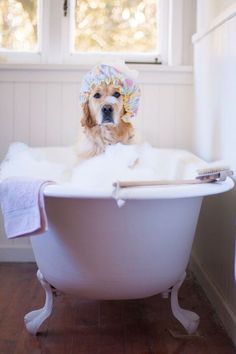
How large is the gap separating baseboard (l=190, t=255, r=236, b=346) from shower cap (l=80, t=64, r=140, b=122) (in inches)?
32.5

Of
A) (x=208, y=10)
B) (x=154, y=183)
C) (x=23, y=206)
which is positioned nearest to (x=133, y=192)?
(x=154, y=183)

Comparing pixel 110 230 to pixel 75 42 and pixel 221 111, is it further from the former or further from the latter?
pixel 75 42

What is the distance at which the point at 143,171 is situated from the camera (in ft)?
5.48

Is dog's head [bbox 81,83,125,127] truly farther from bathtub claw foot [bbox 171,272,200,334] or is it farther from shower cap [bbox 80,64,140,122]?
bathtub claw foot [bbox 171,272,200,334]

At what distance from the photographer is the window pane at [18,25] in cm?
240

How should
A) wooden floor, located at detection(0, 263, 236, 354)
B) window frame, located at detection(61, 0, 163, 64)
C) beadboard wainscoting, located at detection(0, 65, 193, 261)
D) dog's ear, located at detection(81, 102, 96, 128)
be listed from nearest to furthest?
wooden floor, located at detection(0, 263, 236, 354), dog's ear, located at detection(81, 102, 96, 128), beadboard wainscoting, located at detection(0, 65, 193, 261), window frame, located at detection(61, 0, 163, 64)

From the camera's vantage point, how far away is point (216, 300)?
1.78 metres

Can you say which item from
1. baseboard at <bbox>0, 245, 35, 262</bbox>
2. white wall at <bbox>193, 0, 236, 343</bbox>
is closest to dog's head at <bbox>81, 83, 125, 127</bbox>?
white wall at <bbox>193, 0, 236, 343</bbox>

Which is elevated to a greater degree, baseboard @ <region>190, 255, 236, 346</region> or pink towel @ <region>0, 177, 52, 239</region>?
pink towel @ <region>0, 177, 52, 239</region>

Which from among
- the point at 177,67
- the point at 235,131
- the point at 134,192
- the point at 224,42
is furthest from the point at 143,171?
the point at 177,67

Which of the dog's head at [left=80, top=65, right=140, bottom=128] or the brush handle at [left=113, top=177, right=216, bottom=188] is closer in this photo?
the brush handle at [left=113, top=177, right=216, bottom=188]

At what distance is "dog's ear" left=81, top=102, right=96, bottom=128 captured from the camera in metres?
1.96

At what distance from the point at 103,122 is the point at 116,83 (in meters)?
0.18

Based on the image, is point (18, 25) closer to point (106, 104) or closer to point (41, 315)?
point (106, 104)
